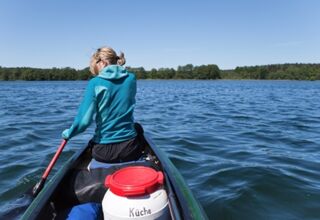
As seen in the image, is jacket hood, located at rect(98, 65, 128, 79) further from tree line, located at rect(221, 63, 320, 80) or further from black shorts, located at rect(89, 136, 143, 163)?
tree line, located at rect(221, 63, 320, 80)

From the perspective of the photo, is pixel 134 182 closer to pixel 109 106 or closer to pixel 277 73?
pixel 109 106

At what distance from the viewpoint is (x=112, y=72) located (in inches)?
144

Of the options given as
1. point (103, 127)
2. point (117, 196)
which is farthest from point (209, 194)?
point (117, 196)

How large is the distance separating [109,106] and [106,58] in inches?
22.4

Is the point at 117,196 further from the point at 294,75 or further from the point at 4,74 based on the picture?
the point at 294,75

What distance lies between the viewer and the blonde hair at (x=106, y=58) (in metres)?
3.87

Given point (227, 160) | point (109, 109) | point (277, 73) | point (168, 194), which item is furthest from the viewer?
point (277, 73)

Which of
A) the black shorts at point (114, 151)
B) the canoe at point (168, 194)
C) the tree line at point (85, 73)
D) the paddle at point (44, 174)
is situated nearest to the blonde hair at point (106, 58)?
the black shorts at point (114, 151)

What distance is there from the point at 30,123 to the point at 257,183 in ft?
34.6

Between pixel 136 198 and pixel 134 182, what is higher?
pixel 134 182

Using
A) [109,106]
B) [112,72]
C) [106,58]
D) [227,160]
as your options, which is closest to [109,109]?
[109,106]

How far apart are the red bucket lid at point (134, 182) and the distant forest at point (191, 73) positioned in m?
92.9

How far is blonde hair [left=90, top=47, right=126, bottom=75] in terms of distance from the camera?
12.7 feet

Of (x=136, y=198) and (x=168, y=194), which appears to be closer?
(x=136, y=198)
